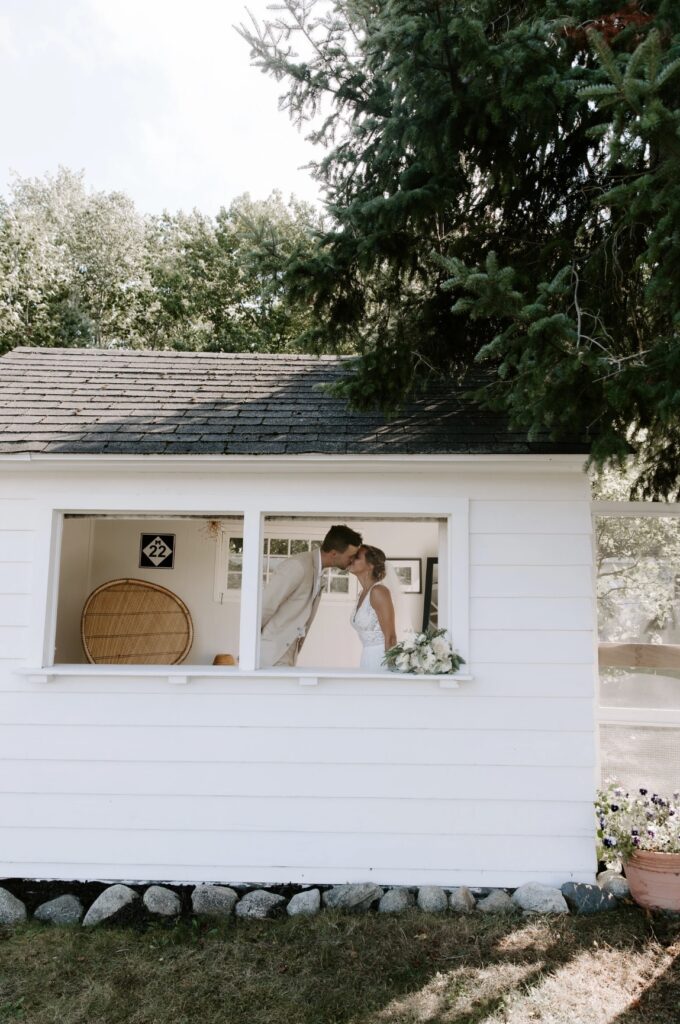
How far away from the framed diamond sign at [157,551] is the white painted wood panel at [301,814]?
369cm

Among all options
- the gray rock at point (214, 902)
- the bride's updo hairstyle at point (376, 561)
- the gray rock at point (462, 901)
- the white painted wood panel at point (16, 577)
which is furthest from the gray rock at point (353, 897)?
the white painted wood panel at point (16, 577)

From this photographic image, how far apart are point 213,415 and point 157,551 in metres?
3.34

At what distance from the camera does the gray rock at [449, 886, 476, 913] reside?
13.4 feet

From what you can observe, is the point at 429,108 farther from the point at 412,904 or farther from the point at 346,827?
the point at 412,904

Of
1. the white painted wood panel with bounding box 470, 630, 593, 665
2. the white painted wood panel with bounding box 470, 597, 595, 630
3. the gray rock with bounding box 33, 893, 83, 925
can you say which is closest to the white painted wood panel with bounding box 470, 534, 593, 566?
the white painted wood panel with bounding box 470, 597, 595, 630

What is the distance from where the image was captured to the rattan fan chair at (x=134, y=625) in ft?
22.5

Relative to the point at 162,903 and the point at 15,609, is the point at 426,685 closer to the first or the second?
the point at 162,903

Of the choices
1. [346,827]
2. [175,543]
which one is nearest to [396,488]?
[346,827]

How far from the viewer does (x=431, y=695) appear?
4.39 m

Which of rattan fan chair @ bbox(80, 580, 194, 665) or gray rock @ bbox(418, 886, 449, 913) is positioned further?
rattan fan chair @ bbox(80, 580, 194, 665)

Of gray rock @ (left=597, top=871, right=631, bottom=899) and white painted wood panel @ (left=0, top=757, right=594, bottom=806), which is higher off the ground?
white painted wood panel @ (left=0, top=757, right=594, bottom=806)

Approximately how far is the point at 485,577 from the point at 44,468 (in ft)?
9.81

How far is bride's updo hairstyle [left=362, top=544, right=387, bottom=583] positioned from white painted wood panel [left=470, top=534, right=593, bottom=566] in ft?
2.89

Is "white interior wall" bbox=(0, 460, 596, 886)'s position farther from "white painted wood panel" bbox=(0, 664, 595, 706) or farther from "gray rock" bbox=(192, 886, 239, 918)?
"gray rock" bbox=(192, 886, 239, 918)
